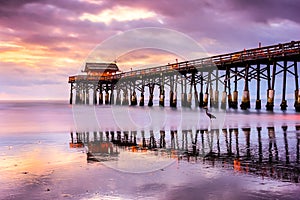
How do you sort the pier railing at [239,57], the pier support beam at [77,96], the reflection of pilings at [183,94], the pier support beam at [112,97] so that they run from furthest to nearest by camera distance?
the pier support beam at [77,96], the pier support beam at [112,97], the reflection of pilings at [183,94], the pier railing at [239,57]

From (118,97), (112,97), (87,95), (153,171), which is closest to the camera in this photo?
(153,171)

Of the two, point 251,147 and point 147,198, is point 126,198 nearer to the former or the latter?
point 147,198

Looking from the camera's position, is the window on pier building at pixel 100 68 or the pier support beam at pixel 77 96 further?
the pier support beam at pixel 77 96

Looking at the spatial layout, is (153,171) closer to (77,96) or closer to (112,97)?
(112,97)

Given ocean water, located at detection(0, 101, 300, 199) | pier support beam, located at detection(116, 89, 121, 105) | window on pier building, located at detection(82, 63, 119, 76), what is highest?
window on pier building, located at detection(82, 63, 119, 76)

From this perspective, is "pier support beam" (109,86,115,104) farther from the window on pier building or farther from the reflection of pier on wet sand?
the reflection of pier on wet sand

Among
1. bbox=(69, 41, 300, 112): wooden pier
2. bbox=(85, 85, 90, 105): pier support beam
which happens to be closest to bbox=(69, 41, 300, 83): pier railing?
bbox=(69, 41, 300, 112): wooden pier

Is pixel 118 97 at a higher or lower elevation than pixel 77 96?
lower

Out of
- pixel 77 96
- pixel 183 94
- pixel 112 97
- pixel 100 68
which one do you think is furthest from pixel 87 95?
pixel 183 94

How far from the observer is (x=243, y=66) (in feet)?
129

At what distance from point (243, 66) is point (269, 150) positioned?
29247 millimetres

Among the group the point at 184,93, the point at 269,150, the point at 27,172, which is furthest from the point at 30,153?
the point at 184,93

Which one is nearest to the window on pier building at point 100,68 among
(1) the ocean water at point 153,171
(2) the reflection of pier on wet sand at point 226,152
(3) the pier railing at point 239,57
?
(3) the pier railing at point 239,57

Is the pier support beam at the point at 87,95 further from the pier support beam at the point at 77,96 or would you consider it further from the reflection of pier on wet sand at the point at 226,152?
the reflection of pier on wet sand at the point at 226,152
